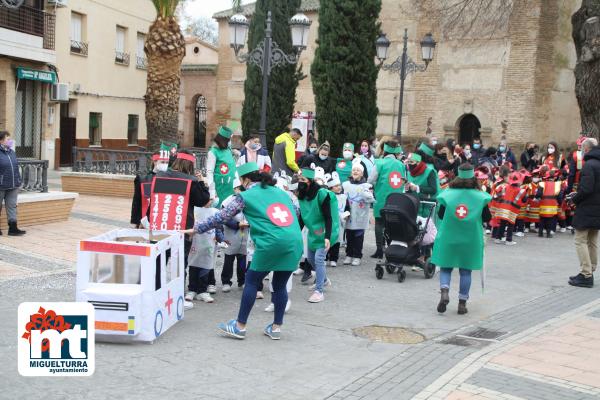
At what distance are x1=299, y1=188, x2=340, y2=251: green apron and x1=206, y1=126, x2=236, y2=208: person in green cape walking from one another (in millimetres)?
2510

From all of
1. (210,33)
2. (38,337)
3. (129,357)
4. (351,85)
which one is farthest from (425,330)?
(210,33)

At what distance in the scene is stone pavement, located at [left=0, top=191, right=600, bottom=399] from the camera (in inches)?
244

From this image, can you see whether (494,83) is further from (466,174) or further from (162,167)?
(162,167)

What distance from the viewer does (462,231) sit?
914 cm

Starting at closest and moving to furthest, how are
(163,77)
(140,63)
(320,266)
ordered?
(320,266), (163,77), (140,63)

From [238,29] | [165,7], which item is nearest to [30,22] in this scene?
[165,7]

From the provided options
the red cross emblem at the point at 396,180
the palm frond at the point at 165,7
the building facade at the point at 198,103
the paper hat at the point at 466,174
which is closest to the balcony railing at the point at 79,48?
the building facade at the point at 198,103

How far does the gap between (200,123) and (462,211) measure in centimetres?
3417

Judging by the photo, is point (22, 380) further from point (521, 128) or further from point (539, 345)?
point (521, 128)

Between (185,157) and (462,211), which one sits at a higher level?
(185,157)

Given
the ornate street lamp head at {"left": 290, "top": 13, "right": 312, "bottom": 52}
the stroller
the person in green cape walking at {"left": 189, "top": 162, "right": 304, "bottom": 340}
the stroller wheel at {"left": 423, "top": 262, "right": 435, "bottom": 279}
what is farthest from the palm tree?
the person in green cape walking at {"left": 189, "top": 162, "right": 304, "bottom": 340}

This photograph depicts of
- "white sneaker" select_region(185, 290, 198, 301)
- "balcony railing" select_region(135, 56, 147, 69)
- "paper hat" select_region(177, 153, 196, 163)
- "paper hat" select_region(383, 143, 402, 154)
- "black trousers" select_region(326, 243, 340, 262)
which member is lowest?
"white sneaker" select_region(185, 290, 198, 301)

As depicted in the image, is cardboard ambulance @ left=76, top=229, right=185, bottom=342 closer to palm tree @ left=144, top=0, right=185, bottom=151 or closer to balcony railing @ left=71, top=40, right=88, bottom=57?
palm tree @ left=144, top=0, right=185, bottom=151

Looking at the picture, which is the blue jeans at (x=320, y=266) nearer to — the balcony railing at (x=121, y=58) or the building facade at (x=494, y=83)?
the building facade at (x=494, y=83)
